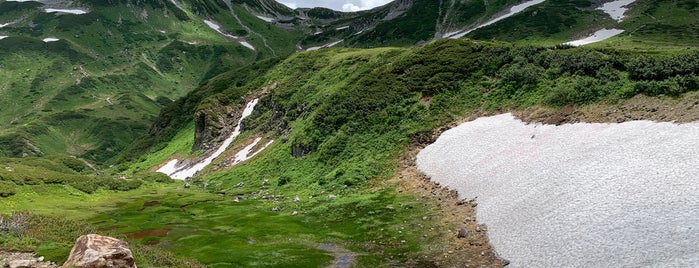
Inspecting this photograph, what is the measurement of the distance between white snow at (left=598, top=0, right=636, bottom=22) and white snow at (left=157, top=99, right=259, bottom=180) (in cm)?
15124

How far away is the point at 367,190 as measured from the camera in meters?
44.6

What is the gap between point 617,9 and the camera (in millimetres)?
190750

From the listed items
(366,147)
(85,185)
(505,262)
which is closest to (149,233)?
(366,147)

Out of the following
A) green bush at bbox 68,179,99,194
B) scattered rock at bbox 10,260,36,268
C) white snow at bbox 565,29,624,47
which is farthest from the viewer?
white snow at bbox 565,29,624,47

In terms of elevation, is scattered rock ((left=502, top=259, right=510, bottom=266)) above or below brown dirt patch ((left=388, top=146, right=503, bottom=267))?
above

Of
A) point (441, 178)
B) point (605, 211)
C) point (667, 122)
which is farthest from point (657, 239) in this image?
point (441, 178)

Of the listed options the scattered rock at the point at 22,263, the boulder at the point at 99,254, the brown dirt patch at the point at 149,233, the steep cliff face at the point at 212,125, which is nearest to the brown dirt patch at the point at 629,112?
the boulder at the point at 99,254

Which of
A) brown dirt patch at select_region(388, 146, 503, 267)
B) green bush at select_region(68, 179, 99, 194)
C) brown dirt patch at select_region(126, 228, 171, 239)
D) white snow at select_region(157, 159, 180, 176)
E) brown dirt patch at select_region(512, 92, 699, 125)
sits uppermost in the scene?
brown dirt patch at select_region(512, 92, 699, 125)

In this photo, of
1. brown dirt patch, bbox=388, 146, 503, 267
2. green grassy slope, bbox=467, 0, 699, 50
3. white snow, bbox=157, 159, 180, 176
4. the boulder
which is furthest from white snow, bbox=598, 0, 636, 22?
the boulder

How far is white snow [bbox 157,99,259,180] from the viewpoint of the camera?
94.2 m

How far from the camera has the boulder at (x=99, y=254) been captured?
17.3 metres

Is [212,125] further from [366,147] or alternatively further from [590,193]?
[590,193]

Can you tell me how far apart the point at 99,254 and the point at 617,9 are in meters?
221

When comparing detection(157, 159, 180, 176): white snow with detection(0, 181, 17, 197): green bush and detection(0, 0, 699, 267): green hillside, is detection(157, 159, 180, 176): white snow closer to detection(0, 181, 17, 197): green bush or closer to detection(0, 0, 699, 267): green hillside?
detection(0, 0, 699, 267): green hillside
